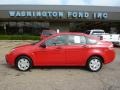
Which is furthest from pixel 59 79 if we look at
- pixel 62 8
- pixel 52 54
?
pixel 62 8

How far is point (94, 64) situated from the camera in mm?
12234

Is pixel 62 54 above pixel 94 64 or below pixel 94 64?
above

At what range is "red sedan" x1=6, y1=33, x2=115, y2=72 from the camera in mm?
12211

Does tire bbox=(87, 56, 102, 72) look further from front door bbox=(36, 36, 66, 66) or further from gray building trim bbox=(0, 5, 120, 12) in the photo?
gray building trim bbox=(0, 5, 120, 12)

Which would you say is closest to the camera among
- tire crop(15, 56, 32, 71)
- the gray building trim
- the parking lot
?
the parking lot

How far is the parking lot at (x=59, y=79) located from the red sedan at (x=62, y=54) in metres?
0.29

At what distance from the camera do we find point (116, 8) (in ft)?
160

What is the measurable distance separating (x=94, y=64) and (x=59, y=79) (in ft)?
7.34

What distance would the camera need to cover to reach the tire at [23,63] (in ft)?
39.9

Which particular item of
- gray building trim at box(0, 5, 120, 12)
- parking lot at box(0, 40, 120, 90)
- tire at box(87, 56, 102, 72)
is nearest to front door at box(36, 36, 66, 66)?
parking lot at box(0, 40, 120, 90)

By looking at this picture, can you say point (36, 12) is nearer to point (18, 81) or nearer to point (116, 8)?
point (116, 8)

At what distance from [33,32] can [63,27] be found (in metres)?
5.02

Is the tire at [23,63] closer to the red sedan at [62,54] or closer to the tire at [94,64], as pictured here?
the red sedan at [62,54]

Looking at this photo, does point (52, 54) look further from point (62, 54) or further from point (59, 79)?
point (59, 79)
